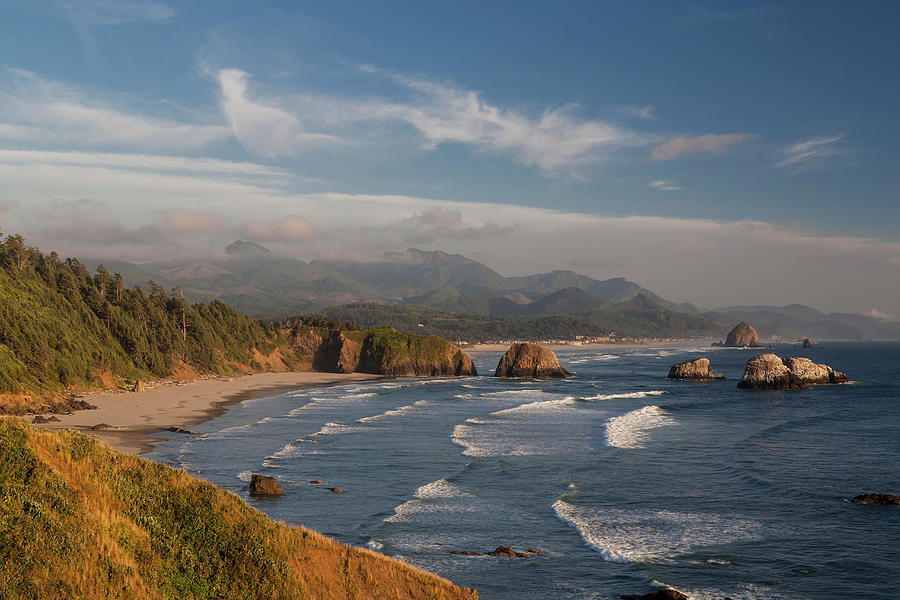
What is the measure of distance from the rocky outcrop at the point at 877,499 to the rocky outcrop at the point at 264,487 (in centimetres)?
2880

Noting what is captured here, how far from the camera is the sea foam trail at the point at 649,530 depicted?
1011 inches

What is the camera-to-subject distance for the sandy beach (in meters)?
52.4

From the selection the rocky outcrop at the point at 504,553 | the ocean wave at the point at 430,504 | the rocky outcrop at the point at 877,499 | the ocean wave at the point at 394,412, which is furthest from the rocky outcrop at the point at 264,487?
the ocean wave at the point at 394,412

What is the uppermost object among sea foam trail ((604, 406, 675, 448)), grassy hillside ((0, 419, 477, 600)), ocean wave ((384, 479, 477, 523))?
grassy hillside ((0, 419, 477, 600))

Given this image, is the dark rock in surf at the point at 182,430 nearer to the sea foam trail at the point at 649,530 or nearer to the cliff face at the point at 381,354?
the sea foam trail at the point at 649,530

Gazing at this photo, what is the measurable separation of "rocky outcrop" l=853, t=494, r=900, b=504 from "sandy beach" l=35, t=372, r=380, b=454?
138 feet

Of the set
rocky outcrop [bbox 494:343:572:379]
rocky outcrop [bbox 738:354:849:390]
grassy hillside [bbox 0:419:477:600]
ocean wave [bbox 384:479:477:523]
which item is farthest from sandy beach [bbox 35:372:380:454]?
rocky outcrop [bbox 738:354:849:390]

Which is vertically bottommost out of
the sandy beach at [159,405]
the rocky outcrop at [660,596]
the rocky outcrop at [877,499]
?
the sandy beach at [159,405]

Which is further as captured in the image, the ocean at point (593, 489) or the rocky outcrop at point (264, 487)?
the rocky outcrop at point (264, 487)

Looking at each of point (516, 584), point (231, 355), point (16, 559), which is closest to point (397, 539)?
point (516, 584)

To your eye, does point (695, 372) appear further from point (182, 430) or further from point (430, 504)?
point (430, 504)

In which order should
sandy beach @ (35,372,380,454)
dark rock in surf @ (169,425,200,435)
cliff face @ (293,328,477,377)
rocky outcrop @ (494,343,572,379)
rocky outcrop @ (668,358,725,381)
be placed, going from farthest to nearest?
cliff face @ (293,328,477,377) < rocky outcrop @ (494,343,572,379) < rocky outcrop @ (668,358,725,381) < dark rock in surf @ (169,425,200,435) < sandy beach @ (35,372,380,454)

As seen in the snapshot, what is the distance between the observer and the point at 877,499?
106 feet

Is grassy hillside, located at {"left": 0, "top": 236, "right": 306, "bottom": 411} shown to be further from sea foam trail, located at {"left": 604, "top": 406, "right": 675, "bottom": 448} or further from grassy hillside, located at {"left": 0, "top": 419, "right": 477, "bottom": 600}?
sea foam trail, located at {"left": 604, "top": 406, "right": 675, "bottom": 448}
